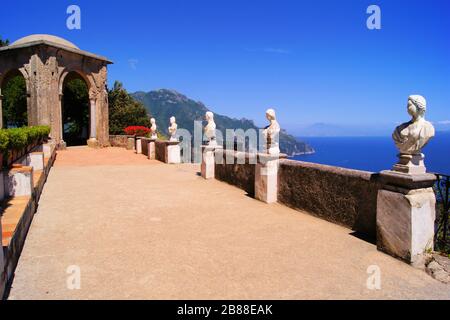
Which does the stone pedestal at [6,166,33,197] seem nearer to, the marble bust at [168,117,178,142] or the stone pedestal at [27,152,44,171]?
the stone pedestal at [27,152,44,171]

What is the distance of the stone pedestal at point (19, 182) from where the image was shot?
6.29 metres

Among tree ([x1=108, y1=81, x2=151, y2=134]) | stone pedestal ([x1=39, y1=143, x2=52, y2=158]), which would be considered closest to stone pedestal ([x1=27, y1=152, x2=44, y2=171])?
stone pedestal ([x1=39, y1=143, x2=52, y2=158])

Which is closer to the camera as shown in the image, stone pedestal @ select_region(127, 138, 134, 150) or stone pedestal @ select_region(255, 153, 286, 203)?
stone pedestal @ select_region(255, 153, 286, 203)

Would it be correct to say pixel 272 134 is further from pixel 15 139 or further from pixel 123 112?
pixel 123 112

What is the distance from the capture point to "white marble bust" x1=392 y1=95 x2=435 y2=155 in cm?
427

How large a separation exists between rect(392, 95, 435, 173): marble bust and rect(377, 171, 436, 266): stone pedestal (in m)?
0.15

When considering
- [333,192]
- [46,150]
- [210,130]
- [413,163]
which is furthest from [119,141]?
[413,163]

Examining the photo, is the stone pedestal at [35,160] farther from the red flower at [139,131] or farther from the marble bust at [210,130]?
the red flower at [139,131]

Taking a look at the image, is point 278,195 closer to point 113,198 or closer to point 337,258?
point 337,258

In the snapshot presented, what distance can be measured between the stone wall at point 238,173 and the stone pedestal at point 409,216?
13.7 ft
